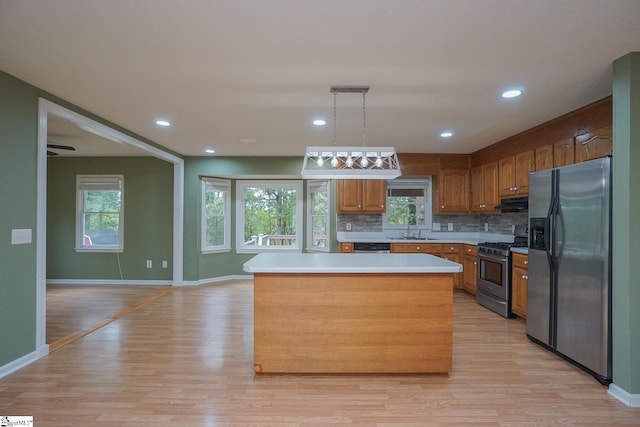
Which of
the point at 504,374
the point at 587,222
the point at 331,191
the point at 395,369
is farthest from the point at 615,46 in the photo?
the point at 331,191

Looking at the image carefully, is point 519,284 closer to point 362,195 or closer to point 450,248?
point 450,248

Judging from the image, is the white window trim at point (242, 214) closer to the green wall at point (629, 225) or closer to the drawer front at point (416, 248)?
the drawer front at point (416, 248)

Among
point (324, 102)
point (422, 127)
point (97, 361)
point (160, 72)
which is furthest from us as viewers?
point (422, 127)

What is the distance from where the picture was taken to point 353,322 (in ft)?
8.48

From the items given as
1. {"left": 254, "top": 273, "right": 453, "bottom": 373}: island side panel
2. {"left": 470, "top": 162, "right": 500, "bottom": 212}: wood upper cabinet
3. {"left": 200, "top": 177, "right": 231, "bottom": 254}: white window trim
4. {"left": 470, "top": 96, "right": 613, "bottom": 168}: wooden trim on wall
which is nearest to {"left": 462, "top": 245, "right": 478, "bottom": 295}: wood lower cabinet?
{"left": 470, "top": 162, "right": 500, "bottom": 212}: wood upper cabinet

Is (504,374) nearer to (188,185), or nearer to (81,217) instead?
(188,185)

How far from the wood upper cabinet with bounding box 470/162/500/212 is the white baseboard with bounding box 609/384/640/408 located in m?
2.85

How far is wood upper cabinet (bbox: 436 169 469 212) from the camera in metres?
5.51

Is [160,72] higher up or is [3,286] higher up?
[160,72]

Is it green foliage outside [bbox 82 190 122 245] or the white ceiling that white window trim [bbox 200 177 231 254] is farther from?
the white ceiling

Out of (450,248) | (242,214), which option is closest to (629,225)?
(450,248)

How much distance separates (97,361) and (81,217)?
4.19 meters

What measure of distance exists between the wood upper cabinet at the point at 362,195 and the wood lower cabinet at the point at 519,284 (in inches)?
86.0

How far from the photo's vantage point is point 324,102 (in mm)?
3092
